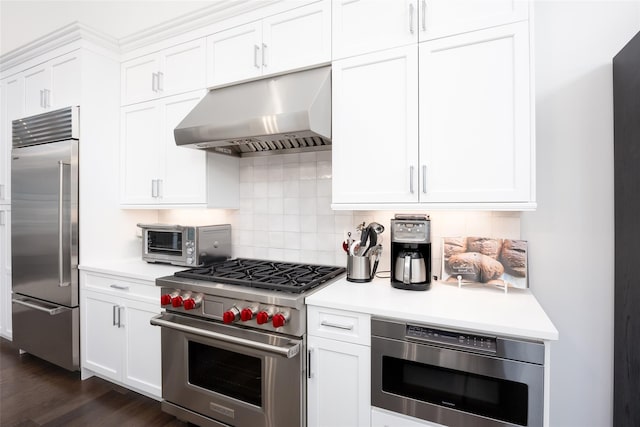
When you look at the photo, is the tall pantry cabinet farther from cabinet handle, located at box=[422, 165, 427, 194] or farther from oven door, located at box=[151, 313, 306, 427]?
oven door, located at box=[151, 313, 306, 427]

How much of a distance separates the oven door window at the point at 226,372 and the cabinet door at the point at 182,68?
5.80 feet

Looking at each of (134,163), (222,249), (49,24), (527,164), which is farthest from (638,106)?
(49,24)

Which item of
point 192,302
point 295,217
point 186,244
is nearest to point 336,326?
point 192,302

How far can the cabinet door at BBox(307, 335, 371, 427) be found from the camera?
1460mm

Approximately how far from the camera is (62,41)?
252cm

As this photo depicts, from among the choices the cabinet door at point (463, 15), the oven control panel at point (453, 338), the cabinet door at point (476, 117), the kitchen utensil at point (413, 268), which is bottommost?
the oven control panel at point (453, 338)

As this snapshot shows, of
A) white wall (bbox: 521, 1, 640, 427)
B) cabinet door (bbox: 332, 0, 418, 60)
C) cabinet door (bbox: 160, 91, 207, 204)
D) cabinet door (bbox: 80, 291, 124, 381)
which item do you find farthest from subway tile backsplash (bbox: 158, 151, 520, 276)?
cabinet door (bbox: 80, 291, 124, 381)

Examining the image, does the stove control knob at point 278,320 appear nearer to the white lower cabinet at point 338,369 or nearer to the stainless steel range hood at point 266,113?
the white lower cabinet at point 338,369

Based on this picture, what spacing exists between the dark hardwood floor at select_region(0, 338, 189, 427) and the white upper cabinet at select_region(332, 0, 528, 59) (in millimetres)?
2522

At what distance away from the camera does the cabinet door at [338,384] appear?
1460mm

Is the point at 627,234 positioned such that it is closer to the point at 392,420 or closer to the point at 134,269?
the point at 392,420

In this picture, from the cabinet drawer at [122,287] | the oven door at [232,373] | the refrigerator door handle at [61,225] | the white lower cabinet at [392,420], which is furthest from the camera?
the refrigerator door handle at [61,225]

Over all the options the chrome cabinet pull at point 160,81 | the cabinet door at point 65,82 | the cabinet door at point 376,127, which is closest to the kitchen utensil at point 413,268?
the cabinet door at point 376,127

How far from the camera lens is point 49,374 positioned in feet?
8.45
